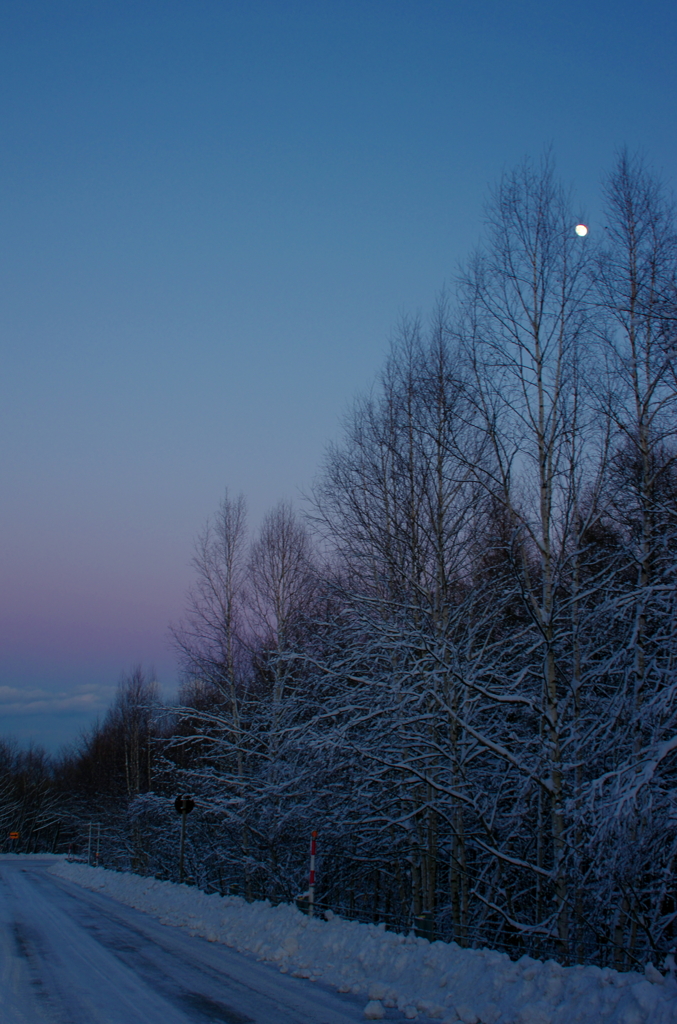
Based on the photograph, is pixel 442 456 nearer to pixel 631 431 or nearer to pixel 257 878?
pixel 631 431

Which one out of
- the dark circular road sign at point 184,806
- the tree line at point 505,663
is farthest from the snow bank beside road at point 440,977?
the dark circular road sign at point 184,806

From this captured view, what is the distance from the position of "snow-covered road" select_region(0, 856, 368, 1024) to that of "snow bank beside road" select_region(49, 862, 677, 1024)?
14.9 inches

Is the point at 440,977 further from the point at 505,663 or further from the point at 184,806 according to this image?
the point at 184,806

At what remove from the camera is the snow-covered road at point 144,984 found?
25.0 ft

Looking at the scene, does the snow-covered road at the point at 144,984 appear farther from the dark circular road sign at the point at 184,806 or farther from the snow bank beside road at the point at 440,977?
the dark circular road sign at the point at 184,806

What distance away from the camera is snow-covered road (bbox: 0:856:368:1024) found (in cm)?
762

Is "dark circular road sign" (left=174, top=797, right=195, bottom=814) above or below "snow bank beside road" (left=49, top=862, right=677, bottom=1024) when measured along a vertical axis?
above

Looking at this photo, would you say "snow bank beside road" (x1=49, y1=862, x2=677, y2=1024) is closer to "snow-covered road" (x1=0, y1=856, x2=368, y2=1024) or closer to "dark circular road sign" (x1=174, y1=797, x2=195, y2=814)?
"snow-covered road" (x1=0, y1=856, x2=368, y2=1024)

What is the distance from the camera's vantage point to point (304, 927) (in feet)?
38.2

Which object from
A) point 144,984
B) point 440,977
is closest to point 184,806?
point 144,984

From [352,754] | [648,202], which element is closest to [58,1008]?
[352,754]

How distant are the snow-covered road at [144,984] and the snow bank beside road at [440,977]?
0.38 m

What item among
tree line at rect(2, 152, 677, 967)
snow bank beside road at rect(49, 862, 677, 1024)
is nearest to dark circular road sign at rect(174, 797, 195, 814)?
tree line at rect(2, 152, 677, 967)

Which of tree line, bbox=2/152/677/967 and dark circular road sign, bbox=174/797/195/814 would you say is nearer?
tree line, bbox=2/152/677/967
